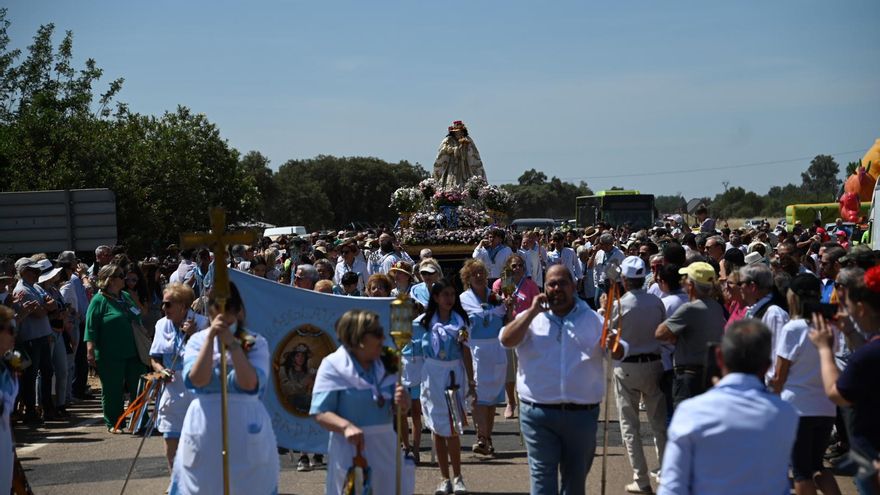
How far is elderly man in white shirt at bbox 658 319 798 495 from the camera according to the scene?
4.64 meters

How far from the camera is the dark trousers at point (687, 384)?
8.60 meters

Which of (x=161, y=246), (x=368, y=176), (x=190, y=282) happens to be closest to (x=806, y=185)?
(x=368, y=176)

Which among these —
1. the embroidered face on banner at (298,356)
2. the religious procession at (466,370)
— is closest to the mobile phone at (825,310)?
the religious procession at (466,370)

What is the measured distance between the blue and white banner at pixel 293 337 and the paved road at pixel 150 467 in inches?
21.1

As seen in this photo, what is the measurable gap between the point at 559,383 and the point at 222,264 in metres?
2.24

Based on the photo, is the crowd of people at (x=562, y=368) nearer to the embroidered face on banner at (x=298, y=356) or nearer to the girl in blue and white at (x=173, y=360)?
the girl in blue and white at (x=173, y=360)

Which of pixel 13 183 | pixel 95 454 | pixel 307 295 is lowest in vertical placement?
pixel 95 454

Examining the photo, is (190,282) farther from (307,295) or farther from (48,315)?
(307,295)

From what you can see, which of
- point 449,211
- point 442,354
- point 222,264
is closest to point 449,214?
point 449,211

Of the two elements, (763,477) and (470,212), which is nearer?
(763,477)

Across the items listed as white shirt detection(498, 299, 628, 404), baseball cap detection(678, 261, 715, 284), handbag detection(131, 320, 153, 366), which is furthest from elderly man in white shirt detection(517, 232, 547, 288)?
white shirt detection(498, 299, 628, 404)

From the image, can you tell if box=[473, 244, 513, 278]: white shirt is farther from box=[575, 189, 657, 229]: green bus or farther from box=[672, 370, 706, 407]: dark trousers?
box=[575, 189, 657, 229]: green bus

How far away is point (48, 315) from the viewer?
14.2m

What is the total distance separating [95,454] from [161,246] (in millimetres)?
24442
